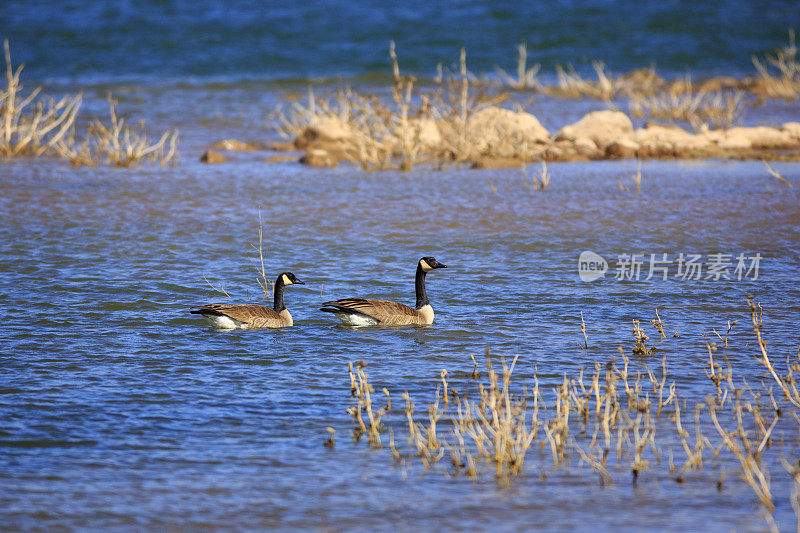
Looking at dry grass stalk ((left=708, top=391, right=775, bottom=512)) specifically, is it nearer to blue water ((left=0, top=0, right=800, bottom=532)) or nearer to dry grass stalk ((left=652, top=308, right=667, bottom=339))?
blue water ((left=0, top=0, right=800, bottom=532))

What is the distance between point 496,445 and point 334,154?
57.4ft

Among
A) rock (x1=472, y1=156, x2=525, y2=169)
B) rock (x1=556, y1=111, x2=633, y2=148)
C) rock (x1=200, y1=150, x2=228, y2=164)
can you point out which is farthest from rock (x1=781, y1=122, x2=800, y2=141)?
rock (x1=200, y1=150, x2=228, y2=164)

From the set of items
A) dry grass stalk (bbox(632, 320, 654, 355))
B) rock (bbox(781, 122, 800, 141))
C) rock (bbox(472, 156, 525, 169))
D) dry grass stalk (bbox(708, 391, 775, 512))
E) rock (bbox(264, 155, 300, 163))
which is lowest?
dry grass stalk (bbox(708, 391, 775, 512))

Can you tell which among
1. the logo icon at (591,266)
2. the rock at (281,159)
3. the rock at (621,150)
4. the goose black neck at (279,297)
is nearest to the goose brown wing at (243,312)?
the goose black neck at (279,297)

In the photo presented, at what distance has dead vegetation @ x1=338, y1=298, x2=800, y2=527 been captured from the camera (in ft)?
22.5

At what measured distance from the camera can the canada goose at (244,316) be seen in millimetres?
10500

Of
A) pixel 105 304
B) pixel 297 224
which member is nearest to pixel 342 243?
pixel 297 224

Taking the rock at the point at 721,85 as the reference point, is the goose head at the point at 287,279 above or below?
below

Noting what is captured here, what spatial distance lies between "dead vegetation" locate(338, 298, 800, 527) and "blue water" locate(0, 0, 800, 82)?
35755 mm

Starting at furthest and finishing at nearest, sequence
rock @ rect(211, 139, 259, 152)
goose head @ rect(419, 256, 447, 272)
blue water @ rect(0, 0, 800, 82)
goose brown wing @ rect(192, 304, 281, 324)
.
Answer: blue water @ rect(0, 0, 800, 82), rock @ rect(211, 139, 259, 152), goose head @ rect(419, 256, 447, 272), goose brown wing @ rect(192, 304, 281, 324)

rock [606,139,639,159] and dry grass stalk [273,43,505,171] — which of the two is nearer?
dry grass stalk [273,43,505,171]

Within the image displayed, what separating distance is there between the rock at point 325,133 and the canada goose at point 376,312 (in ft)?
44.9

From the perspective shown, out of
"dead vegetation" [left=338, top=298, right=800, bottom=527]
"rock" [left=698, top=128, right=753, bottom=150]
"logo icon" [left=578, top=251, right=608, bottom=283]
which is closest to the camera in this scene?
"dead vegetation" [left=338, top=298, right=800, bottom=527]

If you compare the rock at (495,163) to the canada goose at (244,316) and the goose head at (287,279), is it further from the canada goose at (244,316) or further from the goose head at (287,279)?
the canada goose at (244,316)
